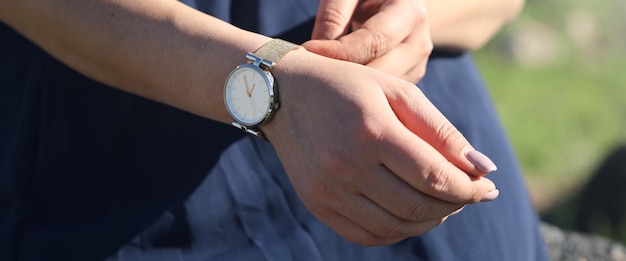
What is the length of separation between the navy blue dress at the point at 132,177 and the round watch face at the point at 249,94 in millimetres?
181

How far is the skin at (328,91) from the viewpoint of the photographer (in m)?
0.88

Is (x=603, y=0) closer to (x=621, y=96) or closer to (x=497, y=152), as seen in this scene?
(x=621, y=96)

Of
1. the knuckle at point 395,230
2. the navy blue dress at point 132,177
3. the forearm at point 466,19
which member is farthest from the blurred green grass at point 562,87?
the knuckle at point 395,230

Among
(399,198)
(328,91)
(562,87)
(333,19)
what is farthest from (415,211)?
(562,87)

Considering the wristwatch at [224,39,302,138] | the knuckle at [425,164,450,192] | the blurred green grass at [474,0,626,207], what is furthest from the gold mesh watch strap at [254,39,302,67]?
the blurred green grass at [474,0,626,207]

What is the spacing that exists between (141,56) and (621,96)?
3831 millimetres

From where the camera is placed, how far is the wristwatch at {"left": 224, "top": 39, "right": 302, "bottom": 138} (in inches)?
36.5

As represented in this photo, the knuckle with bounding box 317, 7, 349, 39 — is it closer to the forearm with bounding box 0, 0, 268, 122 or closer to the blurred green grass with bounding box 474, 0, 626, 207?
the forearm with bounding box 0, 0, 268, 122

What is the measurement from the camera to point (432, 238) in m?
1.23

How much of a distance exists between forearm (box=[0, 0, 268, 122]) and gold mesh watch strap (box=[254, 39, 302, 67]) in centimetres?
1

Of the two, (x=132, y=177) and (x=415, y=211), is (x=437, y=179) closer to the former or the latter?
(x=415, y=211)

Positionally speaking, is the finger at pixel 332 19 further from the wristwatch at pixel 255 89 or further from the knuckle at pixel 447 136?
the knuckle at pixel 447 136

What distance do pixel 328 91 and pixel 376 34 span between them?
0.17 m

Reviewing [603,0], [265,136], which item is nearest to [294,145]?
[265,136]
